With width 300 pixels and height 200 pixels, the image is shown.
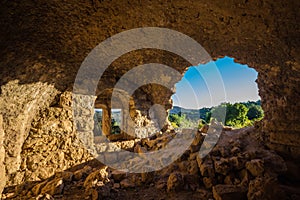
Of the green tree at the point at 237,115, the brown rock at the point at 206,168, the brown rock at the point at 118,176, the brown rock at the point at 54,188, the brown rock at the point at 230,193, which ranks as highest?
the green tree at the point at 237,115

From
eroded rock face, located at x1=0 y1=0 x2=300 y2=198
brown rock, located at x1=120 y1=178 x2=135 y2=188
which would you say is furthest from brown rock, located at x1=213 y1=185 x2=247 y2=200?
brown rock, located at x1=120 y1=178 x2=135 y2=188

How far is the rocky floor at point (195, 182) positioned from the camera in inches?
76.0

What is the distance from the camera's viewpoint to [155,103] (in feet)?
17.2

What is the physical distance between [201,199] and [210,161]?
2.14ft

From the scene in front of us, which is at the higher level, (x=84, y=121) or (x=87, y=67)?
(x=87, y=67)

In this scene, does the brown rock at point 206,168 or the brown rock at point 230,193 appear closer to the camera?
the brown rock at point 230,193

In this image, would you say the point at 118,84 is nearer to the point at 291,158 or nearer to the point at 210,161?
the point at 210,161

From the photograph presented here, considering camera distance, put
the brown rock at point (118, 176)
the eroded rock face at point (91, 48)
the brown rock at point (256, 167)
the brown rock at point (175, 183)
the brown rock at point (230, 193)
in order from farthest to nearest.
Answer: the brown rock at point (118, 176) < the brown rock at point (175, 183) < the brown rock at point (256, 167) < the brown rock at point (230, 193) < the eroded rock face at point (91, 48)

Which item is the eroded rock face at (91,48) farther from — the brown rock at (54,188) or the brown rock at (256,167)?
the brown rock at (54,188)

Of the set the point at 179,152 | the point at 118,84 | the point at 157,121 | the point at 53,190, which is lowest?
the point at 53,190

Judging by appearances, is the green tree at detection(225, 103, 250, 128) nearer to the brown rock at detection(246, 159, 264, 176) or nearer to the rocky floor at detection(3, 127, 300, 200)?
the rocky floor at detection(3, 127, 300, 200)

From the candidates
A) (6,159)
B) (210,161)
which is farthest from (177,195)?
(6,159)

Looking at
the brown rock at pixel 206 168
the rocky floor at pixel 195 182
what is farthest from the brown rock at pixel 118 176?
the brown rock at pixel 206 168

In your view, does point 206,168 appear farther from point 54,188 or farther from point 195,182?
point 54,188
